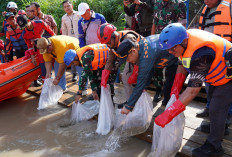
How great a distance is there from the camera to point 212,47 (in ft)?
5.63

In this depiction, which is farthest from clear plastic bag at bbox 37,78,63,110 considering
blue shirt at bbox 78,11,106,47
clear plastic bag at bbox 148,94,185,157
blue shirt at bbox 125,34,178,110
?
clear plastic bag at bbox 148,94,185,157

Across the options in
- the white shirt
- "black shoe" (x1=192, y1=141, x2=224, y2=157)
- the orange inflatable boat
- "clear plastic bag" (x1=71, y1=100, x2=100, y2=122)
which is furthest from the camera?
the white shirt

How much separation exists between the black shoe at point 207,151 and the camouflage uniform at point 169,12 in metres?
1.80

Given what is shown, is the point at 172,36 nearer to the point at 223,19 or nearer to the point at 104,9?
the point at 223,19

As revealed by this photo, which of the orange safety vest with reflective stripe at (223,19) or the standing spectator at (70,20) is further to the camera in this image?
the standing spectator at (70,20)

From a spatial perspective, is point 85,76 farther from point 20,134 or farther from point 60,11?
point 60,11

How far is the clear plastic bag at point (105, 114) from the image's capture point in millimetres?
2809

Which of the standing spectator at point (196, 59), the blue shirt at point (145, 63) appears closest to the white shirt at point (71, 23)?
the blue shirt at point (145, 63)

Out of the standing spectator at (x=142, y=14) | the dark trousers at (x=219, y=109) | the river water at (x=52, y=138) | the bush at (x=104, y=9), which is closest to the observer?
the dark trousers at (x=219, y=109)

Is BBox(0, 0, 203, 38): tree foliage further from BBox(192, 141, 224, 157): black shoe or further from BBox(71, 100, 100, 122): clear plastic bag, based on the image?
BBox(192, 141, 224, 157): black shoe

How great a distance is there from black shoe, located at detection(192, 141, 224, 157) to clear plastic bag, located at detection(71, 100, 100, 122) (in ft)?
5.41

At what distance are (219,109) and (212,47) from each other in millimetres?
614

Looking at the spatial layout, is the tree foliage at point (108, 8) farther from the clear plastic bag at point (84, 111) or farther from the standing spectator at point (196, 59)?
the standing spectator at point (196, 59)

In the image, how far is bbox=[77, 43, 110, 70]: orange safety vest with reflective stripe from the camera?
2914mm
